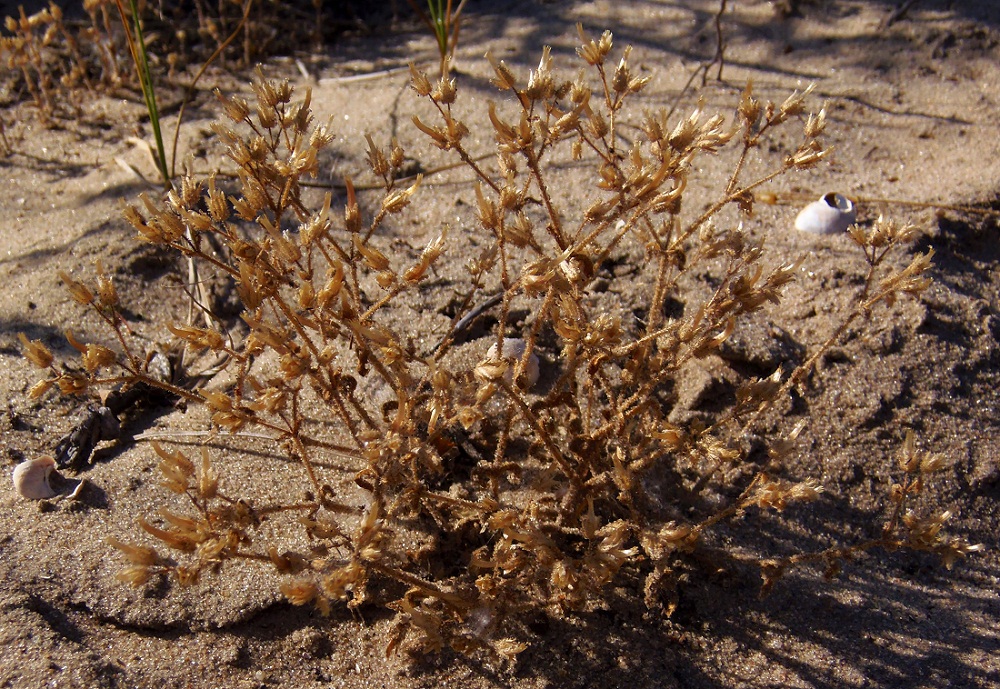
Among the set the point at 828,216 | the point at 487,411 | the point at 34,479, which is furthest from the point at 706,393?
the point at 34,479

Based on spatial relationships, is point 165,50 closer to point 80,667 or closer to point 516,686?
point 80,667

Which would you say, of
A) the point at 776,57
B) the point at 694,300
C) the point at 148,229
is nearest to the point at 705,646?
the point at 694,300

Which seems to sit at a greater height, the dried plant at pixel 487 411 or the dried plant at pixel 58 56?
the dried plant at pixel 58 56

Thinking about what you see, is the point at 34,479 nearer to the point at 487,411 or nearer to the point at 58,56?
the point at 487,411

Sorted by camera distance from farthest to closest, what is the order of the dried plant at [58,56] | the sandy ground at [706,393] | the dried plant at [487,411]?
the dried plant at [58,56], the sandy ground at [706,393], the dried plant at [487,411]

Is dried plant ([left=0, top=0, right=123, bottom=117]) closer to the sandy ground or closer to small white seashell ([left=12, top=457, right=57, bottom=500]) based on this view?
the sandy ground

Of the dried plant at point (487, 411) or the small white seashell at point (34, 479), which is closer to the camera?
the dried plant at point (487, 411)

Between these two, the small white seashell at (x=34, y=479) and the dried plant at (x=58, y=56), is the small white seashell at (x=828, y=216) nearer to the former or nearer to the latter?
the small white seashell at (x=34, y=479)

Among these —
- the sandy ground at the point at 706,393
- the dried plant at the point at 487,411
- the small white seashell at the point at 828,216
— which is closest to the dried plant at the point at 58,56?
the sandy ground at the point at 706,393
